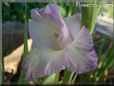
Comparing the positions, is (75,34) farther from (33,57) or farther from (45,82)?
(45,82)

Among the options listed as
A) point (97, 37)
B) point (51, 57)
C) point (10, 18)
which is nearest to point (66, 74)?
point (51, 57)

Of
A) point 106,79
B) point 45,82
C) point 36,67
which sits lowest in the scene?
point 106,79

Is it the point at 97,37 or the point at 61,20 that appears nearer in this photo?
the point at 61,20

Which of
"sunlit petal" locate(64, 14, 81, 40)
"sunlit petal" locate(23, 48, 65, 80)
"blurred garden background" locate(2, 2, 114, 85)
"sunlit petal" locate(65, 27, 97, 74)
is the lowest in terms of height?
"blurred garden background" locate(2, 2, 114, 85)

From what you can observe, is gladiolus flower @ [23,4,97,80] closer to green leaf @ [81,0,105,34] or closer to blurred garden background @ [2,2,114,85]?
green leaf @ [81,0,105,34]

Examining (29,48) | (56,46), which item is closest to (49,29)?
(56,46)

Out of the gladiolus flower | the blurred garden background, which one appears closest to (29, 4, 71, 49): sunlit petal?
the gladiolus flower

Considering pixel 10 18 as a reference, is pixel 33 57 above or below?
above

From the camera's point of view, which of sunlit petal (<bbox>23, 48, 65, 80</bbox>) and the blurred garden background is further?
the blurred garden background

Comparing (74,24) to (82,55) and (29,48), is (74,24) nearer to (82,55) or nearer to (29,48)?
(82,55)
